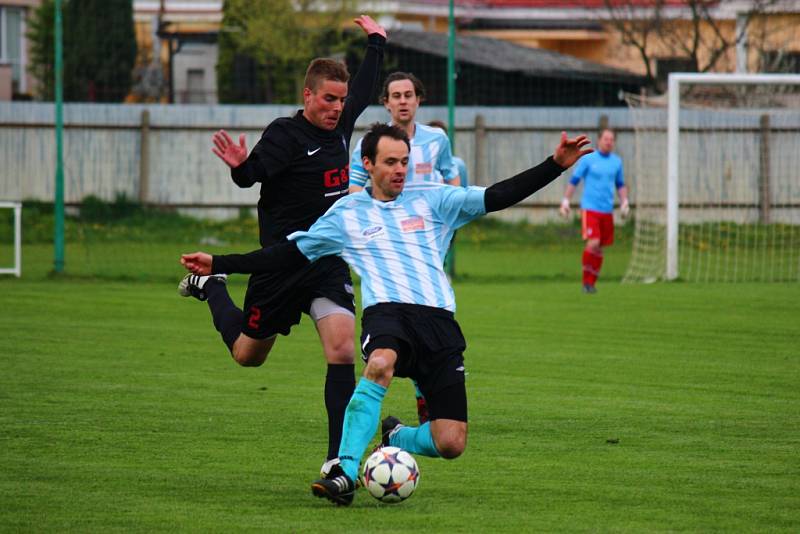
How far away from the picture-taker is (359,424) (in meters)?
6.27

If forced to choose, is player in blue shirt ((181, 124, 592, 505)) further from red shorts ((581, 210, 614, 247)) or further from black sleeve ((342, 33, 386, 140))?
red shorts ((581, 210, 614, 247))

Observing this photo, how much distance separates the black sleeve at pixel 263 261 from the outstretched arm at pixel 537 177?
978 millimetres

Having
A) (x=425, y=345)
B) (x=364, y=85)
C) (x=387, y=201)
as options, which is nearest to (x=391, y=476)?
(x=425, y=345)

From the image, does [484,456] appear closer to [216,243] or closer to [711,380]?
[711,380]

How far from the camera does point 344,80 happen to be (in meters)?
7.30

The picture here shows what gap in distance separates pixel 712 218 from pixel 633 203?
3.09 m

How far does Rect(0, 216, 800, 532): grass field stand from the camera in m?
6.07

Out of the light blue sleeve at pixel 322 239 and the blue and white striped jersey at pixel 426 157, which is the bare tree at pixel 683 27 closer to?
the blue and white striped jersey at pixel 426 157

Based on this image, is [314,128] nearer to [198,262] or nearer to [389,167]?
[389,167]

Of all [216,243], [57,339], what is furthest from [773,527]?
[216,243]

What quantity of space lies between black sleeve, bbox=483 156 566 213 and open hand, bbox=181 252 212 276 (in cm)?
136

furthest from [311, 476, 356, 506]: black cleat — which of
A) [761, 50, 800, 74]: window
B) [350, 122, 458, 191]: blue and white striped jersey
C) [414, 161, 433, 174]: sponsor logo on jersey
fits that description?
[761, 50, 800, 74]: window

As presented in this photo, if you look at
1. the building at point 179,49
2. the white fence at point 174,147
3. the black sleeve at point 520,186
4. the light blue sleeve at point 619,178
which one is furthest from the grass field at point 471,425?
the building at point 179,49

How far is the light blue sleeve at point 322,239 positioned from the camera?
6.62 metres
